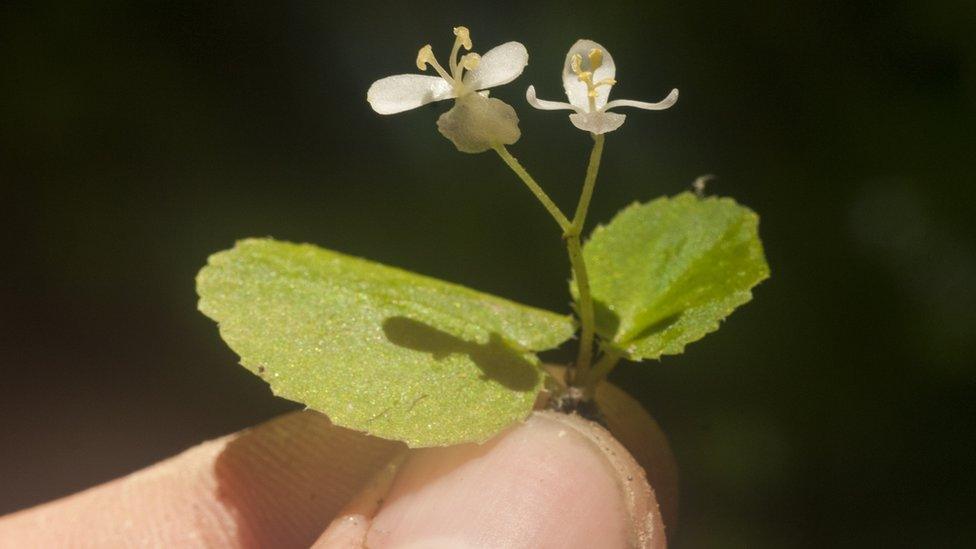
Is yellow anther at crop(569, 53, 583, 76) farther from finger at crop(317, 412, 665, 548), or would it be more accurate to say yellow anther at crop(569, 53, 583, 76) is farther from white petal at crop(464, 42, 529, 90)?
finger at crop(317, 412, 665, 548)

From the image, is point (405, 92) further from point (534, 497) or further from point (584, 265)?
point (534, 497)

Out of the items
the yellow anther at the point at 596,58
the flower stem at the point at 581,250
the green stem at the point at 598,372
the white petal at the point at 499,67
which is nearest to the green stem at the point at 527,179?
the flower stem at the point at 581,250

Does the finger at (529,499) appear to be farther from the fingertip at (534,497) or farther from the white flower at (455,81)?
the white flower at (455,81)

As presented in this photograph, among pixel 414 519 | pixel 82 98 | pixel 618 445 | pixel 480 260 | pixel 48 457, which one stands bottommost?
pixel 48 457

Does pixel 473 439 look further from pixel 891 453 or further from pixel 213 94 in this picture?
pixel 213 94

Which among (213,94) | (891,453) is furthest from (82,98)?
(891,453)

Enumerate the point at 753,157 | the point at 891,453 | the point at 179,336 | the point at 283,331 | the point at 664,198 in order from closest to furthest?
the point at 283,331 → the point at 664,198 → the point at 891,453 → the point at 753,157 → the point at 179,336

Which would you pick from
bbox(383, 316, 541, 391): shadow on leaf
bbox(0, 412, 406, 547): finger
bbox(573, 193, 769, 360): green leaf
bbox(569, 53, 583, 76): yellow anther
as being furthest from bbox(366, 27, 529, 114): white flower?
bbox(0, 412, 406, 547): finger
